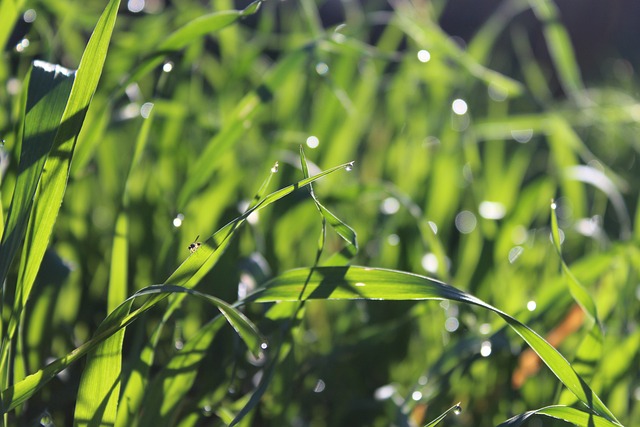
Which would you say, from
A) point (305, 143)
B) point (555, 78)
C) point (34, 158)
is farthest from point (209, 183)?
point (555, 78)

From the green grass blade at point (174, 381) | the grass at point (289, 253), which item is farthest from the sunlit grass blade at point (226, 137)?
the green grass blade at point (174, 381)

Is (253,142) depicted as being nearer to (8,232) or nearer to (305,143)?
(305,143)

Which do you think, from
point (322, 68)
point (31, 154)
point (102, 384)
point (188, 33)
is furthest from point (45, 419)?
point (322, 68)

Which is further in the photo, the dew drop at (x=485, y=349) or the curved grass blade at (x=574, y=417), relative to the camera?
the dew drop at (x=485, y=349)

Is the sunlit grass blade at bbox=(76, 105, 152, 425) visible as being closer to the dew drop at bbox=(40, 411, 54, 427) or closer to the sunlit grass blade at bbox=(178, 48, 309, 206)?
the dew drop at bbox=(40, 411, 54, 427)

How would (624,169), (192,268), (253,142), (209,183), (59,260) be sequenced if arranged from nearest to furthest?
(192,268) < (59,260) < (209,183) < (253,142) < (624,169)

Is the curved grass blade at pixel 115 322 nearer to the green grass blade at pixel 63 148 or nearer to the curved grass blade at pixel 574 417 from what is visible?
the green grass blade at pixel 63 148

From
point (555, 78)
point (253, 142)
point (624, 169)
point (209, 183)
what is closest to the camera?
point (209, 183)

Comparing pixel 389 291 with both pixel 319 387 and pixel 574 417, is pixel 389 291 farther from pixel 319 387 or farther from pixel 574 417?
pixel 319 387
